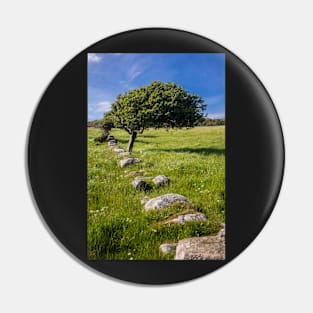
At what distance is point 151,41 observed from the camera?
3.07 meters

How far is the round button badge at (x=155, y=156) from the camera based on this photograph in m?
3.04

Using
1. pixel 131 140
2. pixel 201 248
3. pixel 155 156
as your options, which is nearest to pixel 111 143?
pixel 131 140

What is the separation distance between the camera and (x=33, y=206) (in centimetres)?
306

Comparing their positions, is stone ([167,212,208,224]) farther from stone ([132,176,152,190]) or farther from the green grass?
stone ([132,176,152,190])

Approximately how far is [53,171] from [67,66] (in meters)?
0.56

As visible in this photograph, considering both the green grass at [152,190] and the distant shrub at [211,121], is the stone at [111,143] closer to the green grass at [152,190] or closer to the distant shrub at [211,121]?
the green grass at [152,190]

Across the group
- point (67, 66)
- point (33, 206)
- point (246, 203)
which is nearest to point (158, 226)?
point (246, 203)

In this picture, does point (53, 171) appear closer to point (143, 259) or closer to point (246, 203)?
point (143, 259)

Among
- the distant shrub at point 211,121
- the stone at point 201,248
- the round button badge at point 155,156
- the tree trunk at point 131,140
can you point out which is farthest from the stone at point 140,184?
the distant shrub at point 211,121

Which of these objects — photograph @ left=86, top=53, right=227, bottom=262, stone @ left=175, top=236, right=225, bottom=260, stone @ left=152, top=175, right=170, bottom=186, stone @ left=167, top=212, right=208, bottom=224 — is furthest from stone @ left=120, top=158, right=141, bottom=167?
stone @ left=175, top=236, right=225, bottom=260

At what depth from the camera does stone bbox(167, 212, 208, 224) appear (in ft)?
10.0

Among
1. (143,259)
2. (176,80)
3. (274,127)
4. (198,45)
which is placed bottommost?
(143,259)

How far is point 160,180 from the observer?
3117mm

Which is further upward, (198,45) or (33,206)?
(198,45)
